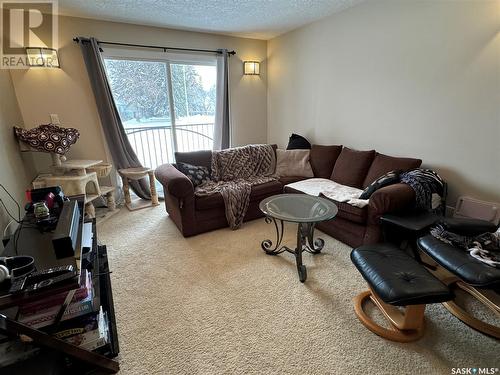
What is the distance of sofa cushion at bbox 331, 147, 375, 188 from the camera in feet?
9.39

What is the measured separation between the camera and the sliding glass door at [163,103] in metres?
3.50

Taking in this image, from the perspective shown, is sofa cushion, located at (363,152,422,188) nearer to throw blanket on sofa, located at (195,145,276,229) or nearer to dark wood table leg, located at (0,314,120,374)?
throw blanket on sofa, located at (195,145,276,229)

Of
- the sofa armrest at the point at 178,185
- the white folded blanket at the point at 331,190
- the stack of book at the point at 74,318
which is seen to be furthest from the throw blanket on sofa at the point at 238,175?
the stack of book at the point at 74,318

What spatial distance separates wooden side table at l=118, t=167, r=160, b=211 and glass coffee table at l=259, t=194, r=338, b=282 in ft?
6.43

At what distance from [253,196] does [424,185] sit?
1661 mm

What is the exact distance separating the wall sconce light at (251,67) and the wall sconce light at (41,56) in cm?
254

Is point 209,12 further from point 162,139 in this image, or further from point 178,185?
point 178,185

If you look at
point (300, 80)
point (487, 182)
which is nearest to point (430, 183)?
point (487, 182)

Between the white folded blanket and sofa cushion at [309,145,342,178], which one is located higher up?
sofa cushion at [309,145,342,178]

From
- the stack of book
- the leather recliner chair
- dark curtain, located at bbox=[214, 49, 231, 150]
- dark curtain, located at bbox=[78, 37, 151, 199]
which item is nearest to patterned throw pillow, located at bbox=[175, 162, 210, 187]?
dark curtain, located at bbox=[78, 37, 151, 199]

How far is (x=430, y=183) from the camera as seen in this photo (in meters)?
2.20

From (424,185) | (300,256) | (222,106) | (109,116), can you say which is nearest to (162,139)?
(109,116)
